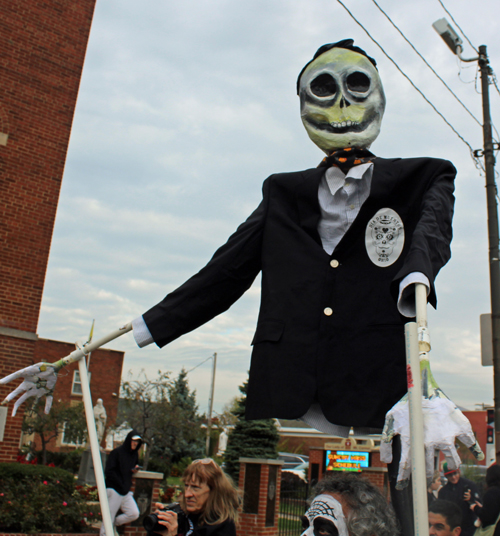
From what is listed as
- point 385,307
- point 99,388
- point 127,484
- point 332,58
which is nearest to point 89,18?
point 127,484

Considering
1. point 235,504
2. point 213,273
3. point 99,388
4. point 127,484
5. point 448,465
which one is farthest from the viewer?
point 99,388

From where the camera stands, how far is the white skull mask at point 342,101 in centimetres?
245

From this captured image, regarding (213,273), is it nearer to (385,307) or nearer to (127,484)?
(385,307)

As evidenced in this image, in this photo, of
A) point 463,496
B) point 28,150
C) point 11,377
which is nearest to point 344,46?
point 11,377

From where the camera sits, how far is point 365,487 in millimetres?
2135

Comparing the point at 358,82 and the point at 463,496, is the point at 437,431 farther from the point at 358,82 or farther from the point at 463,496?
the point at 463,496

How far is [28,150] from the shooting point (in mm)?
10898

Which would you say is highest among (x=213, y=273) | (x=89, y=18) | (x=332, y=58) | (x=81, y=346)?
(x=89, y=18)

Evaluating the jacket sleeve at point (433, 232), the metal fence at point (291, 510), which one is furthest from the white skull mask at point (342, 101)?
the metal fence at point (291, 510)

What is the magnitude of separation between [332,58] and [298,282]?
1.01 m

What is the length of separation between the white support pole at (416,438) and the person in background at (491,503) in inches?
96.3

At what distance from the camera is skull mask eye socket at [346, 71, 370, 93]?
8.13 feet

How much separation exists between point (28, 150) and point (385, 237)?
1007 cm

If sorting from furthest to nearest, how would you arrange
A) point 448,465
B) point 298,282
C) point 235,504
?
point 235,504, point 298,282, point 448,465
